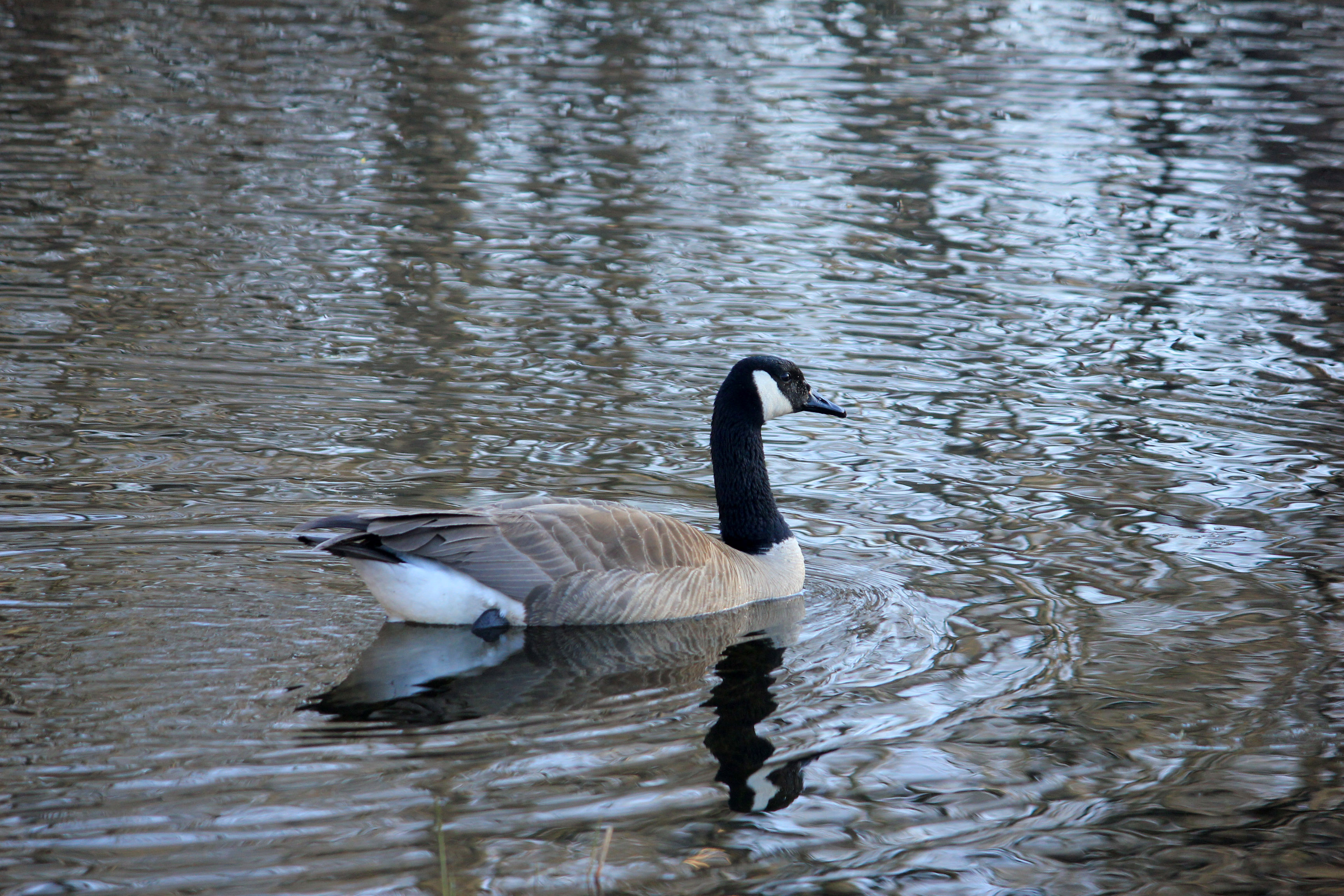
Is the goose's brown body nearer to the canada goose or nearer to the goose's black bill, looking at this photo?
the canada goose

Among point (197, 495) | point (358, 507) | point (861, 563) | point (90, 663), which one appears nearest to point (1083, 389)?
point (861, 563)

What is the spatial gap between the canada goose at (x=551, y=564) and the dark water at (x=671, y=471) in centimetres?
19

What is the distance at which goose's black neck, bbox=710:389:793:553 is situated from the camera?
812cm

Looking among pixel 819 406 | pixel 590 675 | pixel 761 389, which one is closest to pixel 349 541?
pixel 590 675

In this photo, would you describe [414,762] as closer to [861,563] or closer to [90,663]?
[90,663]

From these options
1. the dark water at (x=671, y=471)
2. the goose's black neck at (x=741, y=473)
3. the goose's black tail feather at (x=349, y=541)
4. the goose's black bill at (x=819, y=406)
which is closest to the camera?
the dark water at (x=671, y=471)

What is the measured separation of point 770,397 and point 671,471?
1.39 metres

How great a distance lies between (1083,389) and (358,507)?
5.88 meters

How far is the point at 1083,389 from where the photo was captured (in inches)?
446

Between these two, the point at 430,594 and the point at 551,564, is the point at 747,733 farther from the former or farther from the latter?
the point at 430,594

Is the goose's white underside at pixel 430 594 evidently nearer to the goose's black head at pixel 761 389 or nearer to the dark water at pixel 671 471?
the dark water at pixel 671 471

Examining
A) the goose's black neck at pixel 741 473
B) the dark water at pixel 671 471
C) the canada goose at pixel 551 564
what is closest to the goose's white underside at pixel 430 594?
the canada goose at pixel 551 564

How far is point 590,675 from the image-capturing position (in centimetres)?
673

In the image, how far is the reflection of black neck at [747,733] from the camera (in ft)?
18.7
